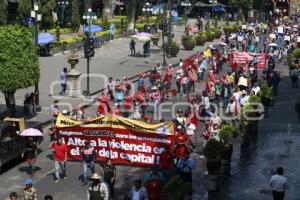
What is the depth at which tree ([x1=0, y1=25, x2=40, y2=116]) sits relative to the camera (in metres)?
25.6

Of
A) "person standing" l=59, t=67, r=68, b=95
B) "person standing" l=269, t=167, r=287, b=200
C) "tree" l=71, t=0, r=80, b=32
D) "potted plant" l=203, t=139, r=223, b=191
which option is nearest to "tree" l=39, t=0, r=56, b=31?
"tree" l=71, t=0, r=80, b=32

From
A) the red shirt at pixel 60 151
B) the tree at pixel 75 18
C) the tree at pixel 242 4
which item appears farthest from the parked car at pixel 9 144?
the tree at pixel 242 4

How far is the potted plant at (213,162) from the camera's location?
17703mm

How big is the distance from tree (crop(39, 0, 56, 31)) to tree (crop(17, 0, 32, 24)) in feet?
3.72

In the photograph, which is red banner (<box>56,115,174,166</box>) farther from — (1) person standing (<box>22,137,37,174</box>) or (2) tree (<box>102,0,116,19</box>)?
(2) tree (<box>102,0,116,19</box>)

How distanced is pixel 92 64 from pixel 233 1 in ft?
171

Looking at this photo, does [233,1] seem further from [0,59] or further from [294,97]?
[0,59]

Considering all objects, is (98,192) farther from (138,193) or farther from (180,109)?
(180,109)

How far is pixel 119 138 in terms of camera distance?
800 inches

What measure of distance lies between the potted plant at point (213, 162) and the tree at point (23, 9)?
4257 cm

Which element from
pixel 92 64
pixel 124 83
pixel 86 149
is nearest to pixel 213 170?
pixel 86 149

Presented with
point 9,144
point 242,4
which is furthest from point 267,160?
point 242,4

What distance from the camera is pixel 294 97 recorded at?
36125 mm

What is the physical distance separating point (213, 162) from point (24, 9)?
4366cm
